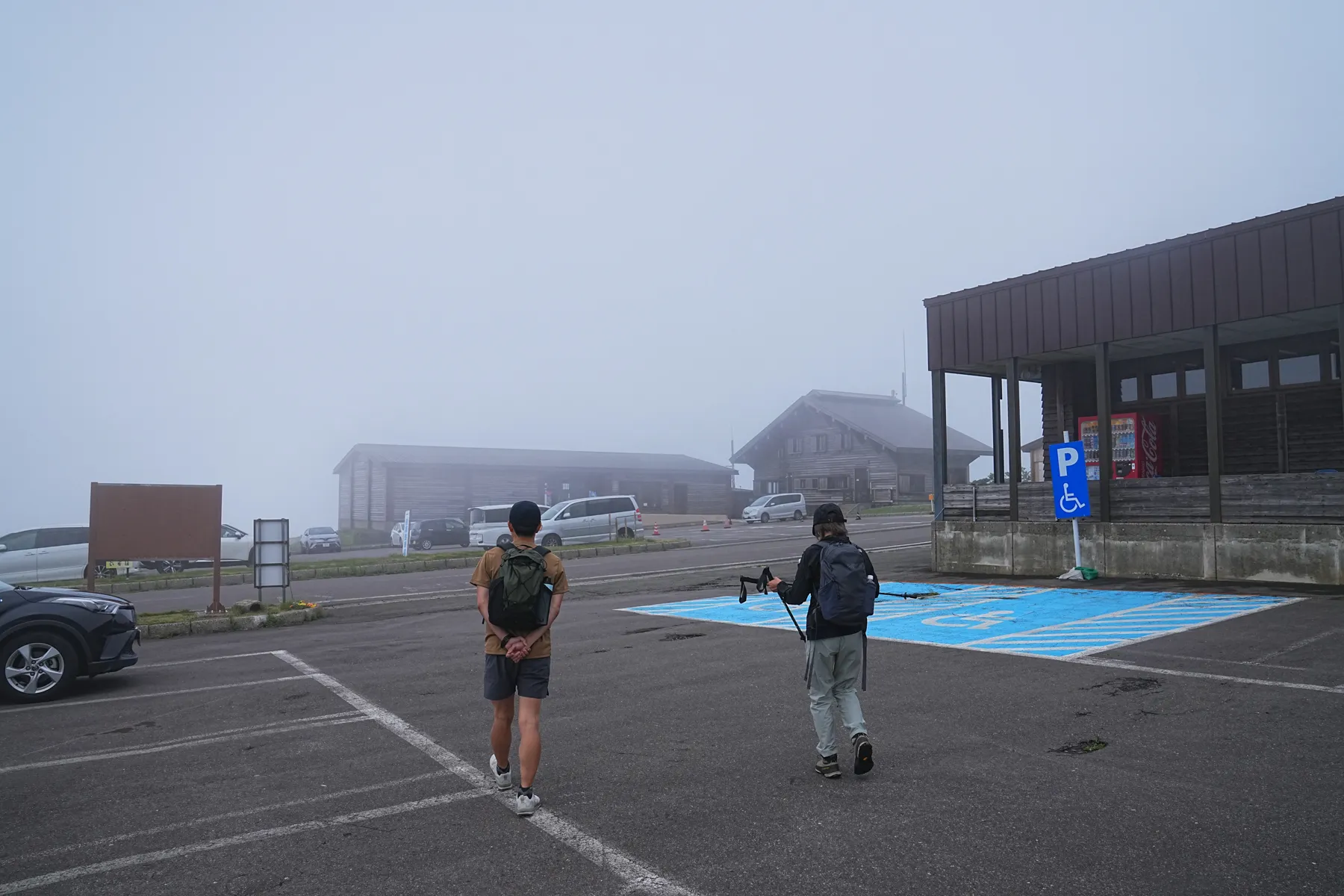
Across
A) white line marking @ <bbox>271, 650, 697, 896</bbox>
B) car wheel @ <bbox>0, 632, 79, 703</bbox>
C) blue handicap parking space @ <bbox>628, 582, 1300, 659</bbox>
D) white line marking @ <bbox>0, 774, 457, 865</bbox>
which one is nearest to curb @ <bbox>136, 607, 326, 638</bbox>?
car wheel @ <bbox>0, 632, 79, 703</bbox>

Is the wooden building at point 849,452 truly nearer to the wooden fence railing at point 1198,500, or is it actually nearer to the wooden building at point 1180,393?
the wooden building at point 1180,393

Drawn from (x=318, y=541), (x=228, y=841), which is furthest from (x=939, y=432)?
(x=318, y=541)

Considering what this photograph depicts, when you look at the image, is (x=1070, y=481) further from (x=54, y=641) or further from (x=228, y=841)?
(x=54, y=641)

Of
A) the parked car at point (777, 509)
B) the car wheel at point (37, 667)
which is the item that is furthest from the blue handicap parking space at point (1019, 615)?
the parked car at point (777, 509)

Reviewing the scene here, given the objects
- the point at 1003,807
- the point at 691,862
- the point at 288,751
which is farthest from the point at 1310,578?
the point at 288,751

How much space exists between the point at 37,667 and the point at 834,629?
7.75m

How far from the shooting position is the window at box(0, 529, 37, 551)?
23344 millimetres

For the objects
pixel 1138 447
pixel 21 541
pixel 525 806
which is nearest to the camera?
pixel 525 806

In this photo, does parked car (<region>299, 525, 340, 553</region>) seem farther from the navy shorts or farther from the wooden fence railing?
the navy shorts

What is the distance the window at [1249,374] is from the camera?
56.0 ft

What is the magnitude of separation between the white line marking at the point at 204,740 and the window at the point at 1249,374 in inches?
675

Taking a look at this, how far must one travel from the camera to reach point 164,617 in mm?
14062

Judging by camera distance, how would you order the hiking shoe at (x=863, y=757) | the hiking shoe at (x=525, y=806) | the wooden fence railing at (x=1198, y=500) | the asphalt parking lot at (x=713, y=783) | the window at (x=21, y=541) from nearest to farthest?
the asphalt parking lot at (x=713, y=783)
the hiking shoe at (x=525, y=806)
the hiking shoe at (x=863, y=757)
the wooden fence railing at (x=1198, y=500)
the window at (x=21, y=541)

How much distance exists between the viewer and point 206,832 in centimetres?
470
